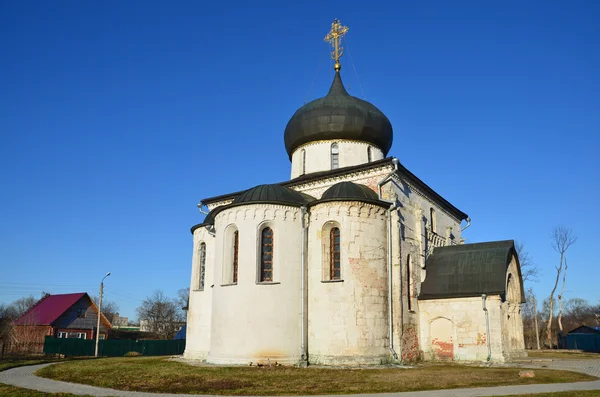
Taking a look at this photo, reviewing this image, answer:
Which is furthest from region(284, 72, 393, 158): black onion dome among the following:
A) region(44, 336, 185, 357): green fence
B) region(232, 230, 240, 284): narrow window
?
region(44, 336, 185, 357): green fence

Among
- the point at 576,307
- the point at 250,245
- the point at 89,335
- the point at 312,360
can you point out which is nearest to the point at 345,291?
the point at 312,360

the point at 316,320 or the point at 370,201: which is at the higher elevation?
the point at 370,201

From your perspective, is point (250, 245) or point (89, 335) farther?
point (89, 335)

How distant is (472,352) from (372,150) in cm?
1112

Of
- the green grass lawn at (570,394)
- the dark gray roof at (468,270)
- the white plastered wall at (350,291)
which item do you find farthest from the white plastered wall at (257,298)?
the green grass lawn at (570,394)

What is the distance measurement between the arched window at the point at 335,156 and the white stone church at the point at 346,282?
1.78ft

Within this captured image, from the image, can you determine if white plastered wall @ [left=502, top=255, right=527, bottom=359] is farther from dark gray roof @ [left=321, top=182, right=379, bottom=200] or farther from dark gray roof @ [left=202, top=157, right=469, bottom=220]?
dark gray roof @ [left=321, top=182, right=379, bottom=200]

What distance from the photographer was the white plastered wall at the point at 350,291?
19.6 metres

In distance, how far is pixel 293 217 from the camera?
69.2 ft

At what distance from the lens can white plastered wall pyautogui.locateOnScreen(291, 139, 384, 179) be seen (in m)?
25.9

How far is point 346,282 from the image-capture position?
20.1 metres

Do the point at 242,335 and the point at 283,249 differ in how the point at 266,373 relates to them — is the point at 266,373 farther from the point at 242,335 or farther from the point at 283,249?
the point at 283,249

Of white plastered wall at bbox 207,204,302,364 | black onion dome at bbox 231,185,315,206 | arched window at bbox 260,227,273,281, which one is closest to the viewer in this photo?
white plastered wall at bbox 207,204,302,364

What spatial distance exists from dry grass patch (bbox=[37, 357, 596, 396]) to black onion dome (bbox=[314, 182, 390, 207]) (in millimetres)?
6806
